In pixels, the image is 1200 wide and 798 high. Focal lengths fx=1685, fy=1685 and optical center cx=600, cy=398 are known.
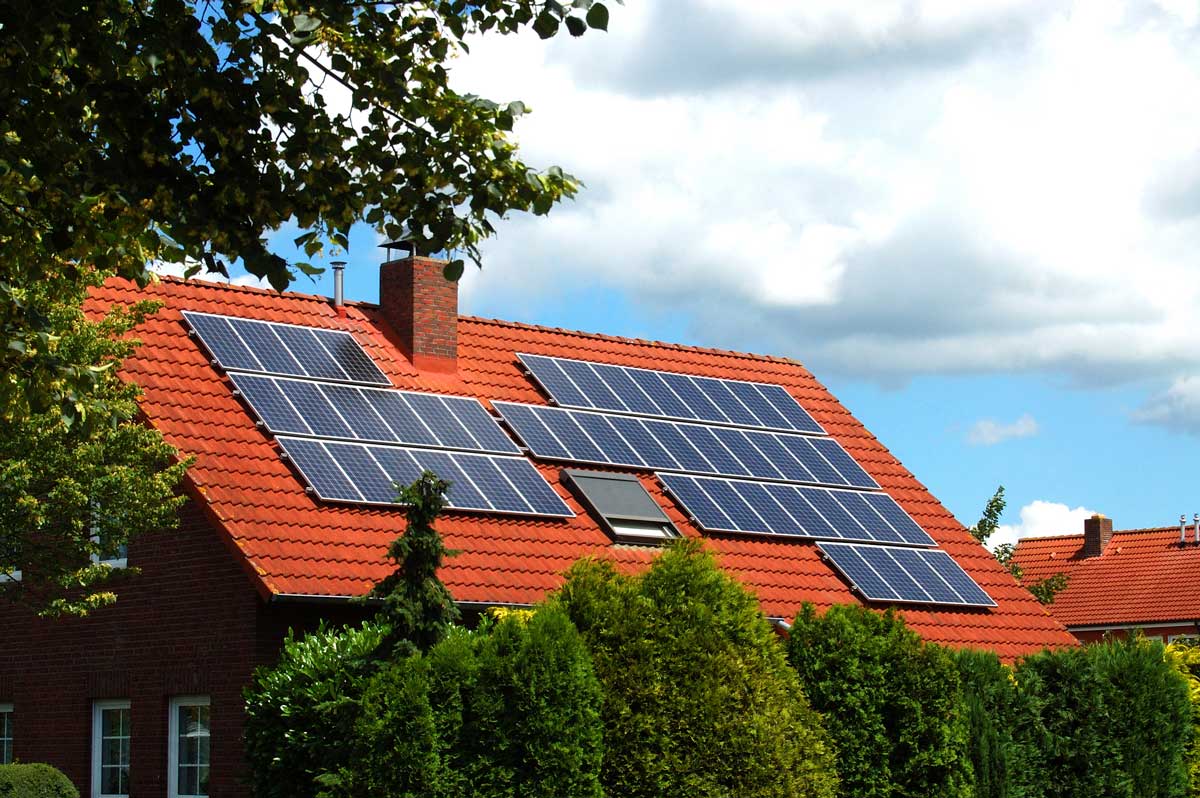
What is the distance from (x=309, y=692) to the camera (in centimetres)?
1589

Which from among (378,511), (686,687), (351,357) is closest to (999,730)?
(686,687)

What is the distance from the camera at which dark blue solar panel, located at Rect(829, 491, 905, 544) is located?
25.5m

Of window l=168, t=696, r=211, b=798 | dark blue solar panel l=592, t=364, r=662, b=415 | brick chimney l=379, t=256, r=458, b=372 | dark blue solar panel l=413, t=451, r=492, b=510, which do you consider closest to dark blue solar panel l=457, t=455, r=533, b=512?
dark blue solar panel l=413, t=451, r=492, b=510

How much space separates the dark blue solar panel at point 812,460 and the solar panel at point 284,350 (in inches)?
276

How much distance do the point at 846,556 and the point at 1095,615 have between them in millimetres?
26818

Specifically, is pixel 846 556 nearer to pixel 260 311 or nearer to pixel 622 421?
pixel 622 421

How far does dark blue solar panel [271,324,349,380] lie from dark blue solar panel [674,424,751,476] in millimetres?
5683

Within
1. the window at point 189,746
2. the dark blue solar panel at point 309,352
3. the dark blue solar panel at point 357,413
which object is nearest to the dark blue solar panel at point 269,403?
the dark blue solar panel at point 357,413

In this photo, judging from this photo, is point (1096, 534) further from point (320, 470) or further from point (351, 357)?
point (320, 470)

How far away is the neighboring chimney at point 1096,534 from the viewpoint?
51.8m

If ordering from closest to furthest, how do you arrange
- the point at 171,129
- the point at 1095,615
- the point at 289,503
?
the point at 171,129, the point at 289,503, the point at 1095,615

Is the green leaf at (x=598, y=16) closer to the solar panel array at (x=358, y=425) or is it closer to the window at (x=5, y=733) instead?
the solar panel array at (x=358, y=425)

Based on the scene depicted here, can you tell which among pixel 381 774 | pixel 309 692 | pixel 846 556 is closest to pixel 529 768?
pixel 381 774

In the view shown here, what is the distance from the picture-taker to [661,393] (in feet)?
87.5
